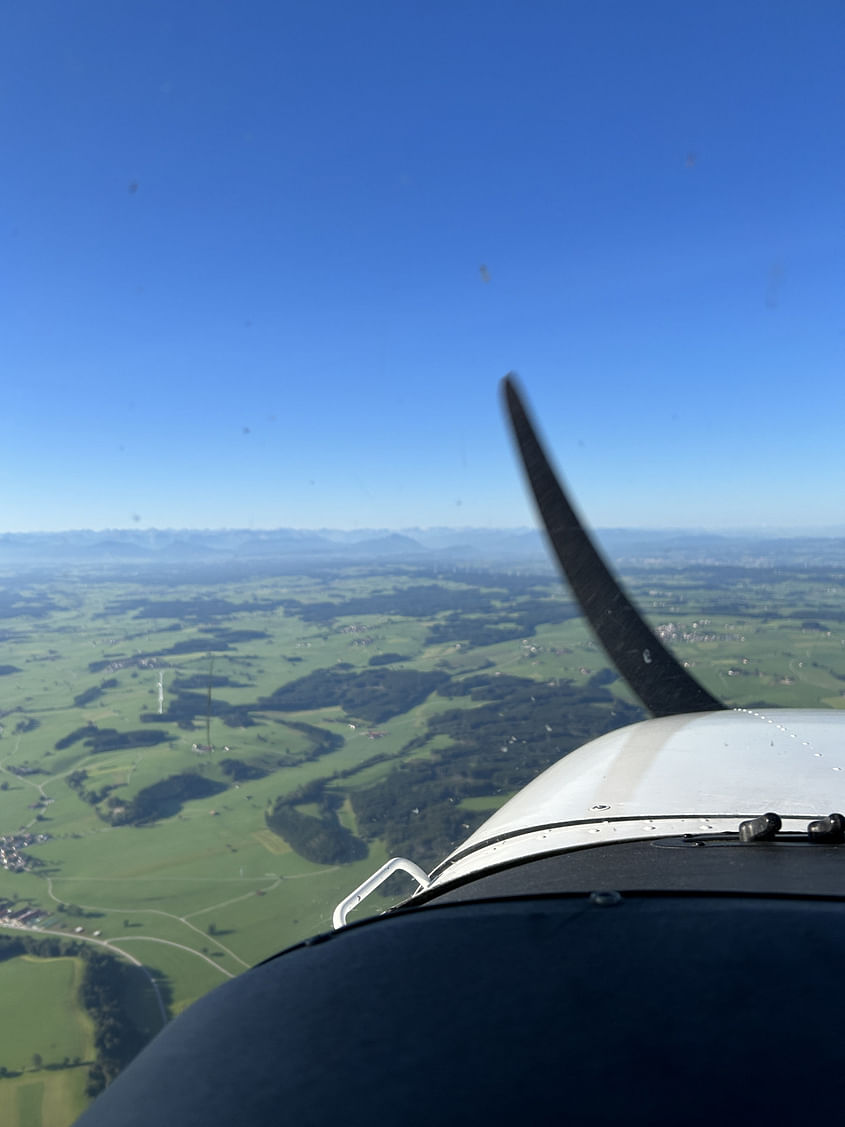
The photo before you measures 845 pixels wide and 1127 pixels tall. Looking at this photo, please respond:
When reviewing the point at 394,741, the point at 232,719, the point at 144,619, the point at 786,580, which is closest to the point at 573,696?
the point at 394,741

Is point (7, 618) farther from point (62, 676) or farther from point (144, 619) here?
point (62, 676)

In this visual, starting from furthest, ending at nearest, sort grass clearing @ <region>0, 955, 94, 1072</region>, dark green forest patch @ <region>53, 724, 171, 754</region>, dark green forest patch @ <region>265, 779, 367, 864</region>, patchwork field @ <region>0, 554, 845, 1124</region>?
dark green forest patch @ <region>53, 724, 171, 754</region> → dark green forest patch @ <region>265, 779, 367, 864</region> → patchwork field @ <region>0, 554, 845, 1124</region> → grass clearing @ <region>0, 955, 94, 1072</region>

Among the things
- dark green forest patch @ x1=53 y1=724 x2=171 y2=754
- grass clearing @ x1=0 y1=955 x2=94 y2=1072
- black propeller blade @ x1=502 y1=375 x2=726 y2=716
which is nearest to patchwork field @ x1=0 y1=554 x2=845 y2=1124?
grass clearing @ x1=0 y1=955 x2=94 y2=1072

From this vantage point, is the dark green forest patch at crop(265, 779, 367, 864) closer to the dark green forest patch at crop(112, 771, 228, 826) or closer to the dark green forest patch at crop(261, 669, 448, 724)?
the dark green forest patch at crop(112, 771, 228, 826)

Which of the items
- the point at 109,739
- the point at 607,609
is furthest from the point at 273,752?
the point at 607,609

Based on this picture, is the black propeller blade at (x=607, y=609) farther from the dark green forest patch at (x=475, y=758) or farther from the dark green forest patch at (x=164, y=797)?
the dark green forest patch at (x=164, y=797)

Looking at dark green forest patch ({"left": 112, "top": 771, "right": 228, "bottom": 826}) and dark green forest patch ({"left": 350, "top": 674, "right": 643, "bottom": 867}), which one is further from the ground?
dark green forest patch ({"left": 350, "top": 674, "right": 643, "bottom": 867})
